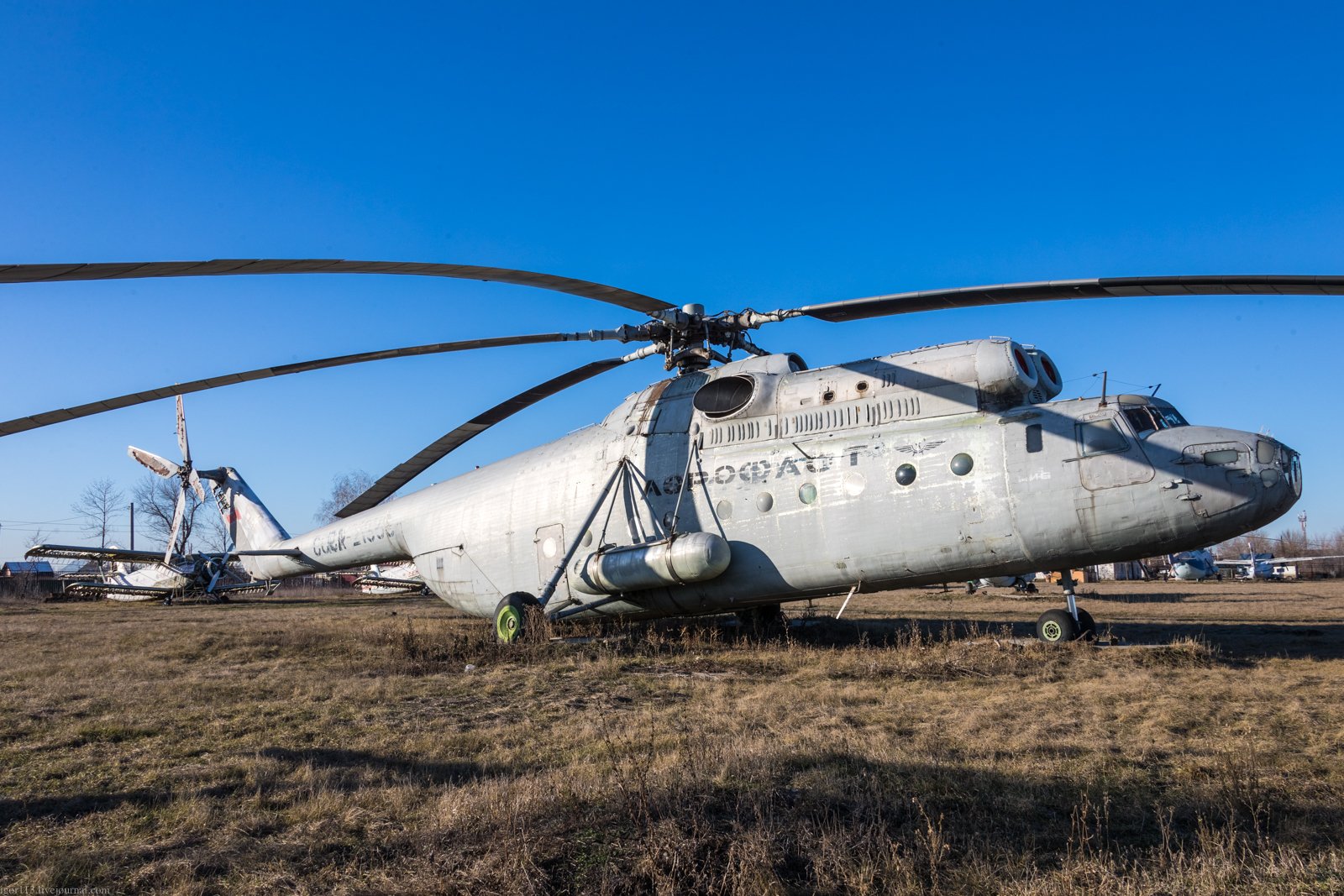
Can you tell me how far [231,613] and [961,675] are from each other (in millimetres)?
24959

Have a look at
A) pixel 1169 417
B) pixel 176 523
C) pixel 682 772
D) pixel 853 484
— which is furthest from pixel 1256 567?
pixel 682 772

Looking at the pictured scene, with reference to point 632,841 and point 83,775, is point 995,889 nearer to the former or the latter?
point 632,841

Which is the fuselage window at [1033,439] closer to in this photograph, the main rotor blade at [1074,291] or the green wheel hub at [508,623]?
the main rotor blade at [1074,291]

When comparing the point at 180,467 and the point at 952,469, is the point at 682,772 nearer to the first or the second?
the point at 952,469

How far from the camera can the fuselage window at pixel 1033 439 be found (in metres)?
10.6

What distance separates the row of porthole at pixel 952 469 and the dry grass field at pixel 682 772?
7.89 ft

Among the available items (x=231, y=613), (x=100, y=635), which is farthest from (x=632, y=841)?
(x=231, y=613)

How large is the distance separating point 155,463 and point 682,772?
25.9 m

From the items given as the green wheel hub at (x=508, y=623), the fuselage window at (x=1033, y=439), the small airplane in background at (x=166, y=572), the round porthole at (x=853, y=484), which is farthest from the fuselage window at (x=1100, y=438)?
the small airplane in background at (x=166, y=572)

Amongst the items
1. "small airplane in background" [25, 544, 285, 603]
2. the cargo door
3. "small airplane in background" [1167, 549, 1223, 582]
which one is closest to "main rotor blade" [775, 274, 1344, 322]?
the cargo door

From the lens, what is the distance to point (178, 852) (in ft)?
13.7

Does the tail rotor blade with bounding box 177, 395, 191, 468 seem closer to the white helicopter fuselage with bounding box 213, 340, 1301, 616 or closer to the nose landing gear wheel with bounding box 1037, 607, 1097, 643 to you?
the white helicopter fuselage with bounding box 213, 340, 1301, 616

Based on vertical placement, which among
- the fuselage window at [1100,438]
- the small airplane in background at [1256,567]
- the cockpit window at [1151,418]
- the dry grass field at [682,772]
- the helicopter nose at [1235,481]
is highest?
the cockpit window at [1151,418]

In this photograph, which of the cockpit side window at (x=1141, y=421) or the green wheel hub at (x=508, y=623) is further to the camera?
the green wheel hub at (x=508, y=623)
